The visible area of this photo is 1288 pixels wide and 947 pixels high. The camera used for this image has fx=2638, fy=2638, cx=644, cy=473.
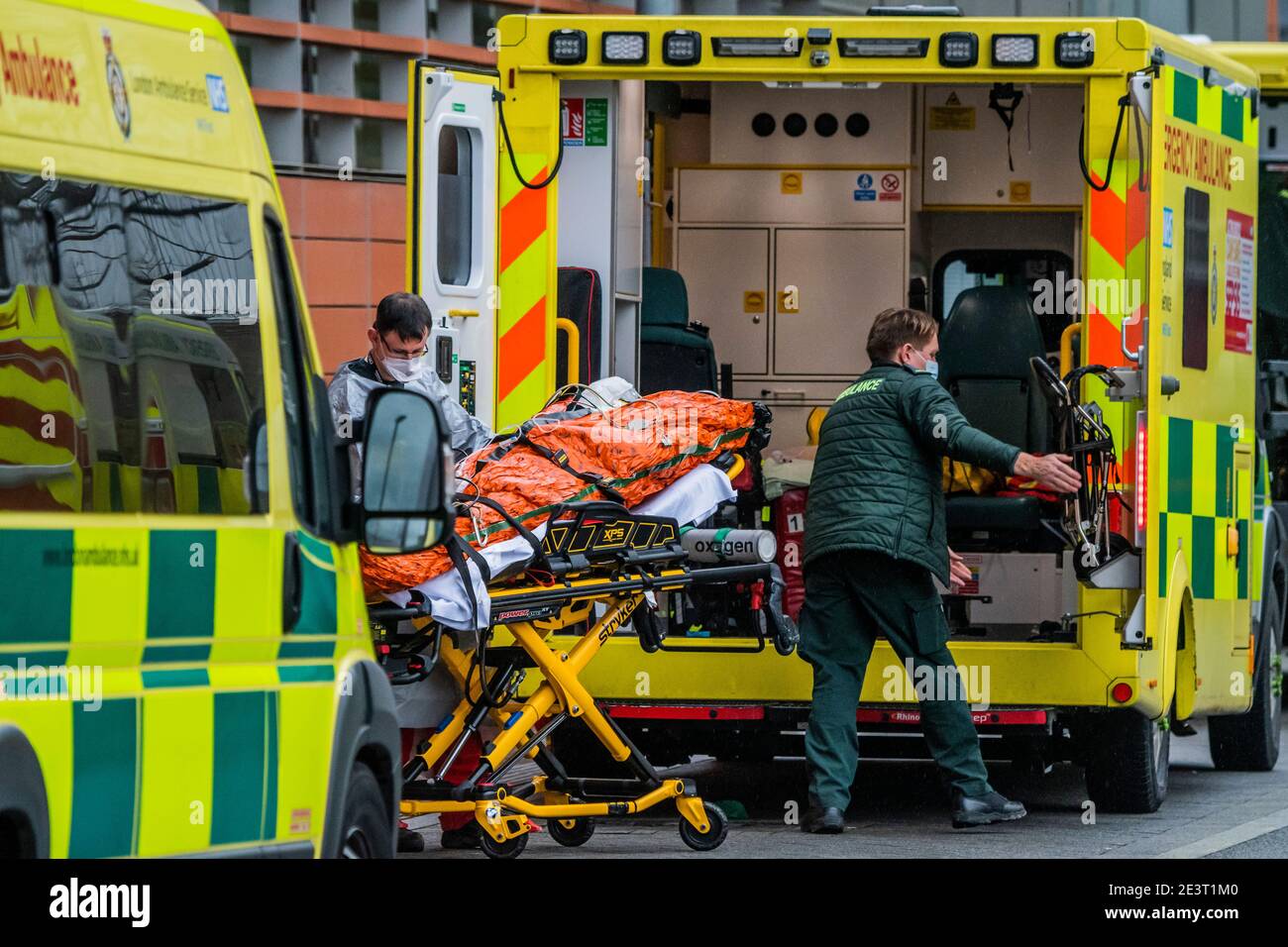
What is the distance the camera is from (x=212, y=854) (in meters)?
4.55

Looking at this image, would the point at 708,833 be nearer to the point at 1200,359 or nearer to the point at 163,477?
the point at 1200,359

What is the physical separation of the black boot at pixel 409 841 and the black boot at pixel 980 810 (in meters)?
1.73

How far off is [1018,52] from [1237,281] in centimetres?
183

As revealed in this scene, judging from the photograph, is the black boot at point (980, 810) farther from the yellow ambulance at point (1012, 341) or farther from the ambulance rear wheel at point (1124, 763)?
the ambulance rear wheel at point (1124, 763)

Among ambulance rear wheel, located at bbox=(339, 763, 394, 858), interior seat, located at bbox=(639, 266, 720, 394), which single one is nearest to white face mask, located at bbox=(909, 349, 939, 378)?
interior seat, located at bbox=(639, 266, 720, 394)

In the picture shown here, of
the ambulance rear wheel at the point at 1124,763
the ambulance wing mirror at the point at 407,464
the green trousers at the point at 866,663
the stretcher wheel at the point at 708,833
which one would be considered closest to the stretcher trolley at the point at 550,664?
the stretcher wheel at the point at 708,833

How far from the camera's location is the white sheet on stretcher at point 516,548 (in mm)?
7168

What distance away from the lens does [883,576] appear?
8.55 meters

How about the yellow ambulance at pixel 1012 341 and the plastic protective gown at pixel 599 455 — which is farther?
the yellow ambulance at pixel 1012 341

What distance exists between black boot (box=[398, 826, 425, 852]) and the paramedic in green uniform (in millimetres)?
1266

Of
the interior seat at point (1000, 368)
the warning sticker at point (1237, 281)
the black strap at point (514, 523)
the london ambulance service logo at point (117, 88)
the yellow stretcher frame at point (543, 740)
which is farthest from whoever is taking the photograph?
the interior seat at point (1000, 368)

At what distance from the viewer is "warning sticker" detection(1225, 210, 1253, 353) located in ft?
33.0

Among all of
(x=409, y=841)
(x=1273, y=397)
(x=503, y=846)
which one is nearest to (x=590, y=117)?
(x=409, y=841)
